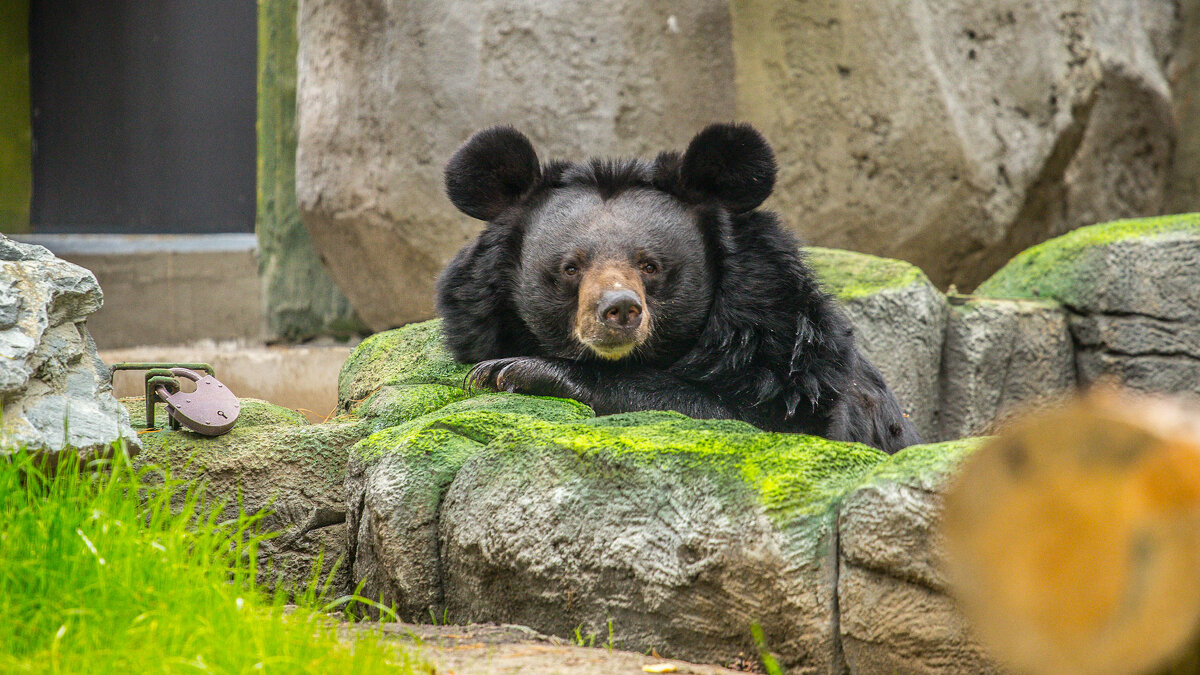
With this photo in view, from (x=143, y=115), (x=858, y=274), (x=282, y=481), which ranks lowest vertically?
(x=282, y=481)

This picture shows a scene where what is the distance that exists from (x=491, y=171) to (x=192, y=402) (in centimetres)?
135

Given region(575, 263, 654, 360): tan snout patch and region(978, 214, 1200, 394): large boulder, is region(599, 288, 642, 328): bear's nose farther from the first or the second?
region(978, 214, 1200, 394): large boulder

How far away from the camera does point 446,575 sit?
2.75 m

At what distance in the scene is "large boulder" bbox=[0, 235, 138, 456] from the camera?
2.49 meters

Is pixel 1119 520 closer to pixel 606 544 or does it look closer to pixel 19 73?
pixel 606 544

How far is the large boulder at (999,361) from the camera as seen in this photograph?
18.0 ft

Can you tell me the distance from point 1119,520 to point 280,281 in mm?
7512

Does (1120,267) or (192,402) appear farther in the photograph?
(1120,267)

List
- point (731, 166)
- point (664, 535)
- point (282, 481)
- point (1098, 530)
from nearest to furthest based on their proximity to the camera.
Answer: point (1098, 530), point (664, 535), point (282, 481), point (731, 166)

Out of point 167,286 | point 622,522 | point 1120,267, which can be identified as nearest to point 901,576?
point 622,522

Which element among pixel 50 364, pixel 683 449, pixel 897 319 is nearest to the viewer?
pixel 683 449

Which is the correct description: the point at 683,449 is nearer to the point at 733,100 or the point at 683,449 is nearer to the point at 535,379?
the point at 535,379

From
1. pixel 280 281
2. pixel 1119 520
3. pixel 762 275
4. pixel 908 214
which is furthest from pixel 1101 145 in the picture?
pixel 1119 520

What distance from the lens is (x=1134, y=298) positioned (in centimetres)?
536
